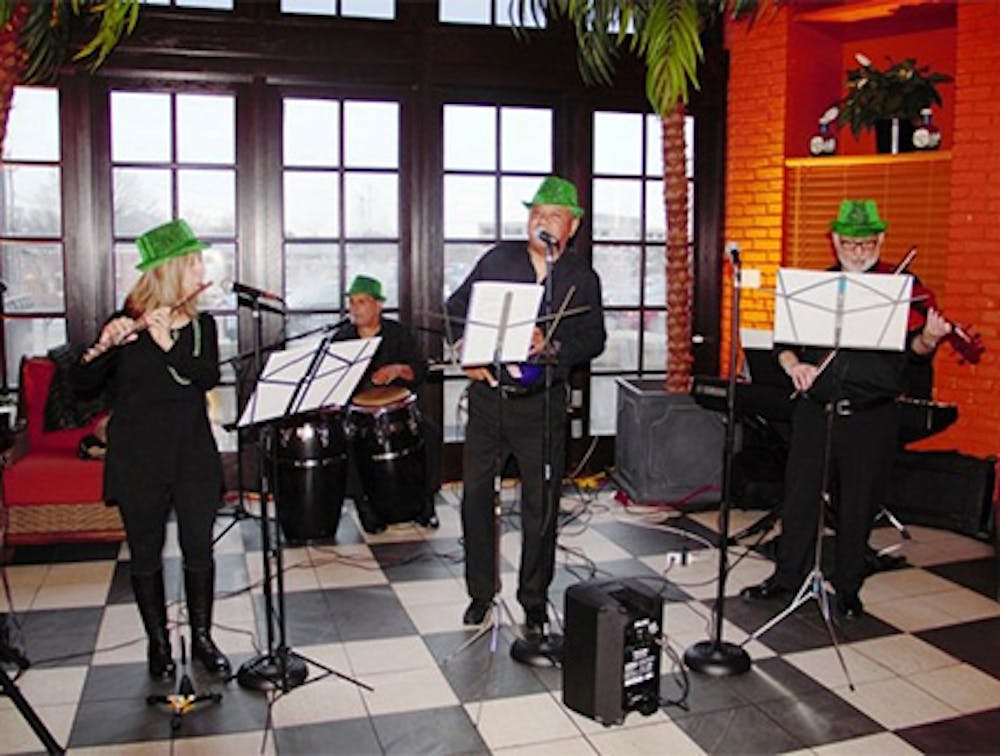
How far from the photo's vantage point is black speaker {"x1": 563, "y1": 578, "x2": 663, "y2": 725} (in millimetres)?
3496

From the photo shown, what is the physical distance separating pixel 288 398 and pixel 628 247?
4.08 meters

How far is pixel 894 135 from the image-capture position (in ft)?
21.1

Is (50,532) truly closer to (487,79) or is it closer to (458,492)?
(458,492)

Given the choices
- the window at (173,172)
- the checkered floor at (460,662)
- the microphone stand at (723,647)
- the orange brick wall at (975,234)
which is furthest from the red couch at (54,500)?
the orange brick wall at (975,234)

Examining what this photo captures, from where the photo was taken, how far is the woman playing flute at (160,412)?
3.60 metres

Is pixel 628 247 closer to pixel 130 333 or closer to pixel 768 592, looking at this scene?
pixel 768 592

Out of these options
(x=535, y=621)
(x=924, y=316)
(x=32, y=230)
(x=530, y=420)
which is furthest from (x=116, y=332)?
(x=32, y=230)

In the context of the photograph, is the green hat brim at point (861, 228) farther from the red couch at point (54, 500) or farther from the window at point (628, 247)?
the red couch at point (54, 500)

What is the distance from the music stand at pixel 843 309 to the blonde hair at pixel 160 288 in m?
2.17

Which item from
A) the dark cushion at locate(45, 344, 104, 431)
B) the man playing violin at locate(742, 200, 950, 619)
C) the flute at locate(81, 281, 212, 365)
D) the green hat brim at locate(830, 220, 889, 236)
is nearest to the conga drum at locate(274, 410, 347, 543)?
the dark cushion at locate(45, 344, 104, 431)

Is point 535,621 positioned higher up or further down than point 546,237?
further down

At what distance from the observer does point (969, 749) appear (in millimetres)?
3396

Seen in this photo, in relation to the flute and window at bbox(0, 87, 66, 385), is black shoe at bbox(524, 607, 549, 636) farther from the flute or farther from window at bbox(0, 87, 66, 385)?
window at bbox(0, 87, 66, 385)

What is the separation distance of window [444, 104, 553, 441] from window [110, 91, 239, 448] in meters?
1.35
